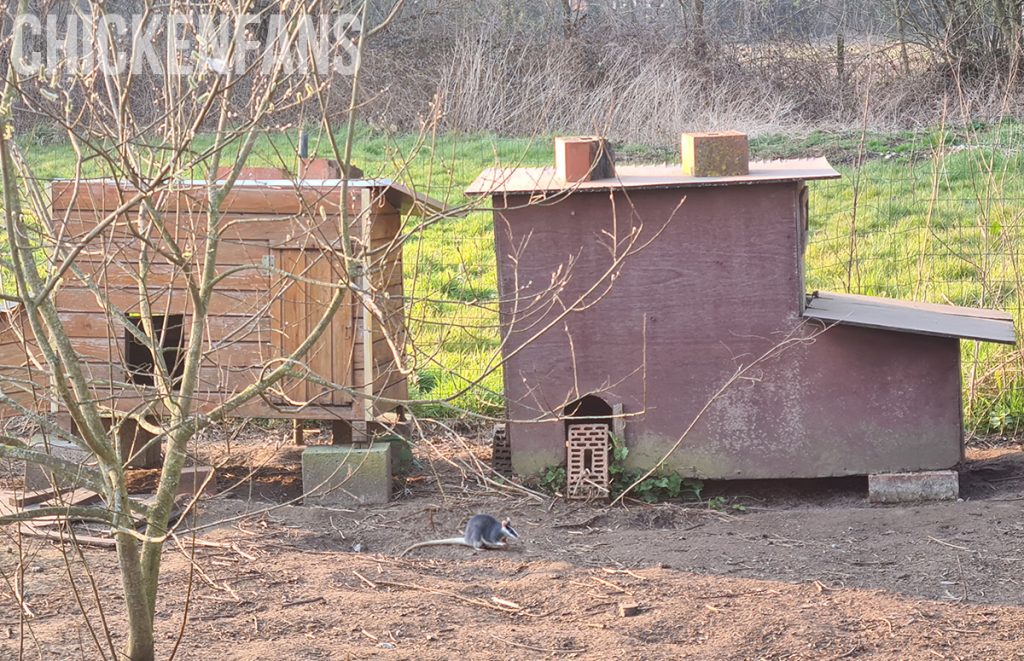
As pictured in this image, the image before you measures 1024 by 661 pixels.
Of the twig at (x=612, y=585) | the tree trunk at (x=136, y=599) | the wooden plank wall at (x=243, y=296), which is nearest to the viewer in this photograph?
the tree trunk at (x=136, y=599)

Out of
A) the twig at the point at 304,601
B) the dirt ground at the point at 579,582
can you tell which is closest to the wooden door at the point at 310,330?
the dirt ground at the point at 579,582

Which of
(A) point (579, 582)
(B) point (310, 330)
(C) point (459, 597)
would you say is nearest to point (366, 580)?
(C) point (459, 597)

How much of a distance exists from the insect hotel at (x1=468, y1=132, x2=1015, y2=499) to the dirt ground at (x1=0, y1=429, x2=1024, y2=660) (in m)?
0.33

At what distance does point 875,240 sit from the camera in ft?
30.8

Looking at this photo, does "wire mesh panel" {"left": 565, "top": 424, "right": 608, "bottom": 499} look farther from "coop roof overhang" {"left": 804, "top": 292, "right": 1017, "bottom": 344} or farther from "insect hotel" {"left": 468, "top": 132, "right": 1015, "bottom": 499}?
"coop roof overhang" {"left": 804, "top": 292, "right": 1017, "bottom": 344}

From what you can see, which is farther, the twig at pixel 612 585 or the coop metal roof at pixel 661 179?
the coop metal roof at pixel 661 179

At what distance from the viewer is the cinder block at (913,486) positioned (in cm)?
619

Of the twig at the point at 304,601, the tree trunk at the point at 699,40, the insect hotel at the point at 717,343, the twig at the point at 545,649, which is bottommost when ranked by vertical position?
the twig at the point at 545,649

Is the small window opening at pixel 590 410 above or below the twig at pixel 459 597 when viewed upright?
above

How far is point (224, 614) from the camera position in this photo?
4.67 m

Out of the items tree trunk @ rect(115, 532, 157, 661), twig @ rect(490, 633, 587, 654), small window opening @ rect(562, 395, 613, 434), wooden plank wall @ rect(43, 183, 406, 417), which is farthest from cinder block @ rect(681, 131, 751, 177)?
tree trunk @ rect(115, 532, 157, 661)

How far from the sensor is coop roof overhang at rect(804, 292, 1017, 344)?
602 centimetres

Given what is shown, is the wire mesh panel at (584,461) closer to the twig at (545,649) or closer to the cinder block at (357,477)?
the cinder block at (357,477)

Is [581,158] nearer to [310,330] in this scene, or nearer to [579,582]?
[310,330]
